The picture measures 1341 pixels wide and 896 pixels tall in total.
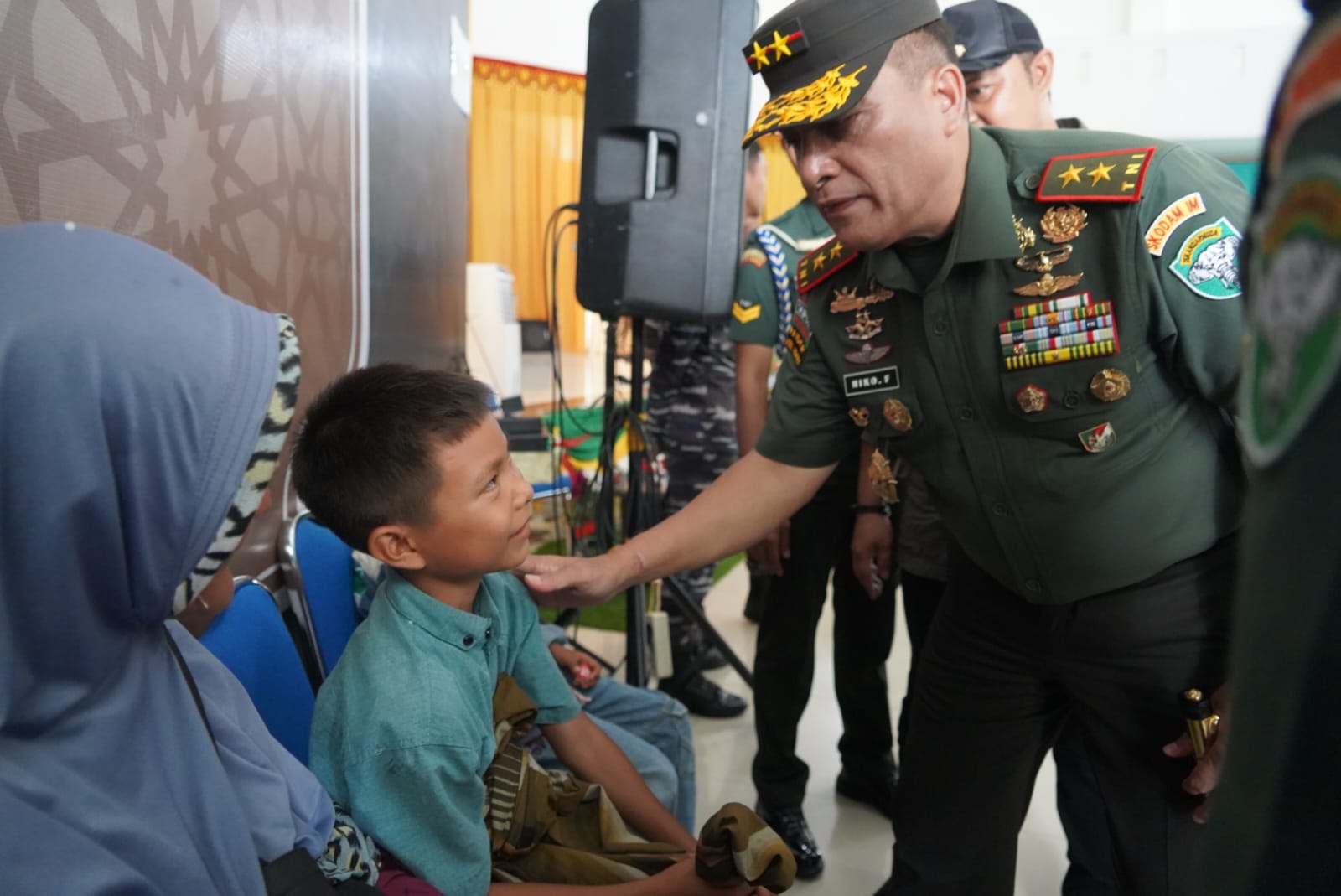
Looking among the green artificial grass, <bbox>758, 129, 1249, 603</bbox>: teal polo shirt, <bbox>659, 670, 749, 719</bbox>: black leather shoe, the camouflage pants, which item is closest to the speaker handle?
the camouflage pants

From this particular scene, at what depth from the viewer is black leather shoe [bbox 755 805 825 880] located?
175 centimetres

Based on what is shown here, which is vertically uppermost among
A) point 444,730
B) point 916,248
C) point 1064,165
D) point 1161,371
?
point 1064,165

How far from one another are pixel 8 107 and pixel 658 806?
1.07m

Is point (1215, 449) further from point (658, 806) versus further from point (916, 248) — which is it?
point (658, 806)

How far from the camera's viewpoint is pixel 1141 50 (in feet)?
19.6

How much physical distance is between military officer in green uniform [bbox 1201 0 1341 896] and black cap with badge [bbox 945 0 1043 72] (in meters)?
1.55

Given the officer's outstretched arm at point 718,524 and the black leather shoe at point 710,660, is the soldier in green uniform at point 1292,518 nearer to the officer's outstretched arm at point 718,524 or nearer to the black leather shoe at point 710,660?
the officer's outstretched arm at point 718,524

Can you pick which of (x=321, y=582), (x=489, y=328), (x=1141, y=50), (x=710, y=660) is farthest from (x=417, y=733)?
(x=1141, y=50)

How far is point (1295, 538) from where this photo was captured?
24 cm

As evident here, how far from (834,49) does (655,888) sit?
0.99 m

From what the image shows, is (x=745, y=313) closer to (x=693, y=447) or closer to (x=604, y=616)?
(x=693, y=447)

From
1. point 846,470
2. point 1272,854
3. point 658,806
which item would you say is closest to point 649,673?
point 846,470

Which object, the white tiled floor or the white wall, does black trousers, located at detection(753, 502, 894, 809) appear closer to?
the white tiled floor

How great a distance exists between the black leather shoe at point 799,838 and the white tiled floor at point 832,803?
2 centimetres
